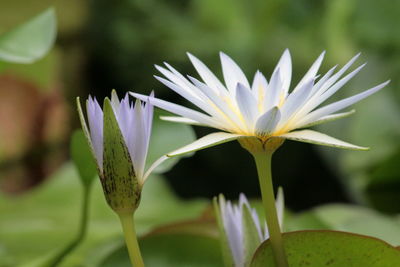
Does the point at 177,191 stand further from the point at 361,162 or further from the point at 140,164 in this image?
the point at 140,164

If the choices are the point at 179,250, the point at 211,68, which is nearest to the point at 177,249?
the point at 179,250

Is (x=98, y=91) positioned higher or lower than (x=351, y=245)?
higher

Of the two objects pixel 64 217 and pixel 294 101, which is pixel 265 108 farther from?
pixel 64 217

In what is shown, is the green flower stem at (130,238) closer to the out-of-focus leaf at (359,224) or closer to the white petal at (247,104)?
the white petal at (247,104)

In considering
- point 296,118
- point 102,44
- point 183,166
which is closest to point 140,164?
point 296,118

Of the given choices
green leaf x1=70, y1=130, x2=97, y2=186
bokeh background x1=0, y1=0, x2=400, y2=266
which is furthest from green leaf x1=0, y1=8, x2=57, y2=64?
bokeh background x1=0, y1=0, x2=400, y2=266
